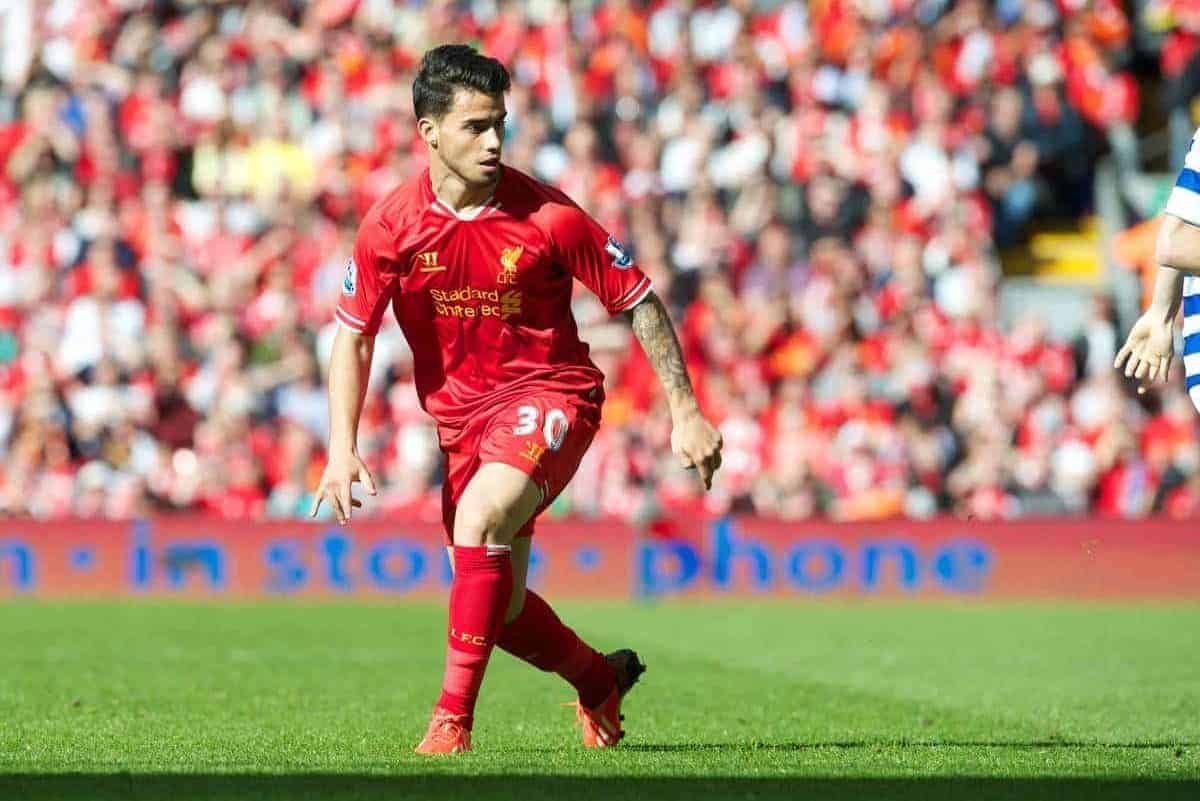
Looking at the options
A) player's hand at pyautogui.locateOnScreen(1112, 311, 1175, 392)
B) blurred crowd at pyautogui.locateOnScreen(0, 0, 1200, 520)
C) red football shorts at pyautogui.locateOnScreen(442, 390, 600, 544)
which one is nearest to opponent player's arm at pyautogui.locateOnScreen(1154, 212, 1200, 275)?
player's hand at pyautogui.locateOnScreen(1112, 311, 1175, 392)

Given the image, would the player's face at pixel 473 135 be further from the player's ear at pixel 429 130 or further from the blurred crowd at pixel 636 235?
the blurred crowd at pixel 636 235

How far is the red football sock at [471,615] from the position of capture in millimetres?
7090

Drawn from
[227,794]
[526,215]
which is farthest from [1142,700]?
[227,794]

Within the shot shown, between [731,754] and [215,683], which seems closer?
[731,754]

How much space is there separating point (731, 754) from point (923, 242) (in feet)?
44.2

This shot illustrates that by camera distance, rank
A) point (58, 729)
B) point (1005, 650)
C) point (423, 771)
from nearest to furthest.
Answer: point (423, 771)
point (58, 729)
point (1005, 650)

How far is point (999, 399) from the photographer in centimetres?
1897

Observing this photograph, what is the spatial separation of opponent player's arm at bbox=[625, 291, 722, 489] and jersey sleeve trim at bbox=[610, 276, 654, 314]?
20 millimetres

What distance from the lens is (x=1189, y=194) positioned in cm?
654

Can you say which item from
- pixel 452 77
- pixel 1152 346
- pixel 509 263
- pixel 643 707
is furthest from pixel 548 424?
pixel 643 707

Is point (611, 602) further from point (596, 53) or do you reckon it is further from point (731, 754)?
point (731, 754)

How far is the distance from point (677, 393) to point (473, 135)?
3.49 ft

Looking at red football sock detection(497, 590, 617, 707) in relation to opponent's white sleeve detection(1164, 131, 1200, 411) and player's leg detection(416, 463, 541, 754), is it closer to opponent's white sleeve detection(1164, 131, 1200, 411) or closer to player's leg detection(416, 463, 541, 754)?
player's leg detection(416, 463, 541, 754)

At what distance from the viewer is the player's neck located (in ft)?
23.9
